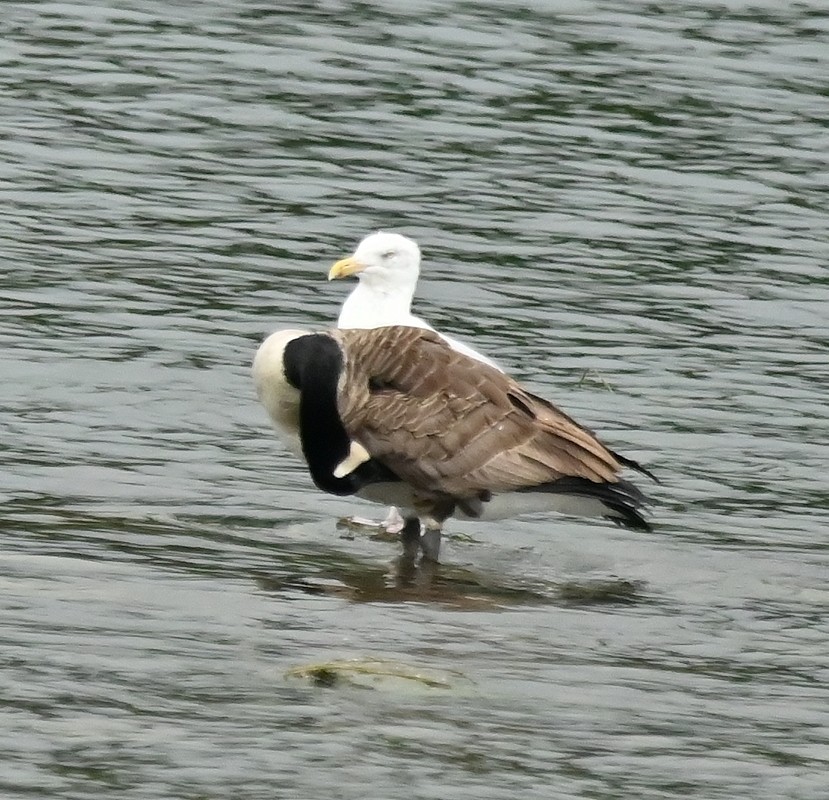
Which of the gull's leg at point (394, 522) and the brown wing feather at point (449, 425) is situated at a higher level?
the brown wing feather at point (449, 425)

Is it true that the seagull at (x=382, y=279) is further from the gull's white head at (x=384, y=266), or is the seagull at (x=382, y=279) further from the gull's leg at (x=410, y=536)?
the gull's leg at (x=410, y=536)

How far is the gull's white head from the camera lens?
1257 centimetres

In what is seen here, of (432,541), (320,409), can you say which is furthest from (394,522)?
(320,409)

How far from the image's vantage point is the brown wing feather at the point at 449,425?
1073 centimetres

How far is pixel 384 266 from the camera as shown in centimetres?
1257

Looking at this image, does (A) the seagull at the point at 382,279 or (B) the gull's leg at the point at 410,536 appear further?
(A) the seagull at the point at 382,279

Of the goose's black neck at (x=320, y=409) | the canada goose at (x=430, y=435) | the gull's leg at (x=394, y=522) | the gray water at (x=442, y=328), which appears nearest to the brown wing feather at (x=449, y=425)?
the canada goose at (x=430, y=435)

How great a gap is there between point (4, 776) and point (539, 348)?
8.23 metres

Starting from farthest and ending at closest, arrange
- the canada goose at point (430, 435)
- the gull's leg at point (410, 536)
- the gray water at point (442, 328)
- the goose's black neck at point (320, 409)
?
1. the gull's leg at point (410, 536)
2. the canada goose at point (430, 435)
3. the goose's black neck at point (320, 409)
4. the gray water at point (442, 328)

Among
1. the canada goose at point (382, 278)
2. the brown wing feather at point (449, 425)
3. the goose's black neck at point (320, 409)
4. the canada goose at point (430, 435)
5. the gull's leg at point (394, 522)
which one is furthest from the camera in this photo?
the canada goose at point (382, 278)

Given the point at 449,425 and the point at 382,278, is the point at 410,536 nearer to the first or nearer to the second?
the point at 449,425

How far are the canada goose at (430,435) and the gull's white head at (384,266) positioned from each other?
147 cm

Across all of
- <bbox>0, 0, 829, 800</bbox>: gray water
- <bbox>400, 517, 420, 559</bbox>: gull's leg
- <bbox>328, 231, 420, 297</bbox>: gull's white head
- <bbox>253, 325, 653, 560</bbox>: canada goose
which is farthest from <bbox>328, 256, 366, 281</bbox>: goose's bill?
<bbox>400, 517, 420, 559</bbox>: gull's leg

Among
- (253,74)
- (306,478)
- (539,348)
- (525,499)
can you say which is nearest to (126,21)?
(253,74)
